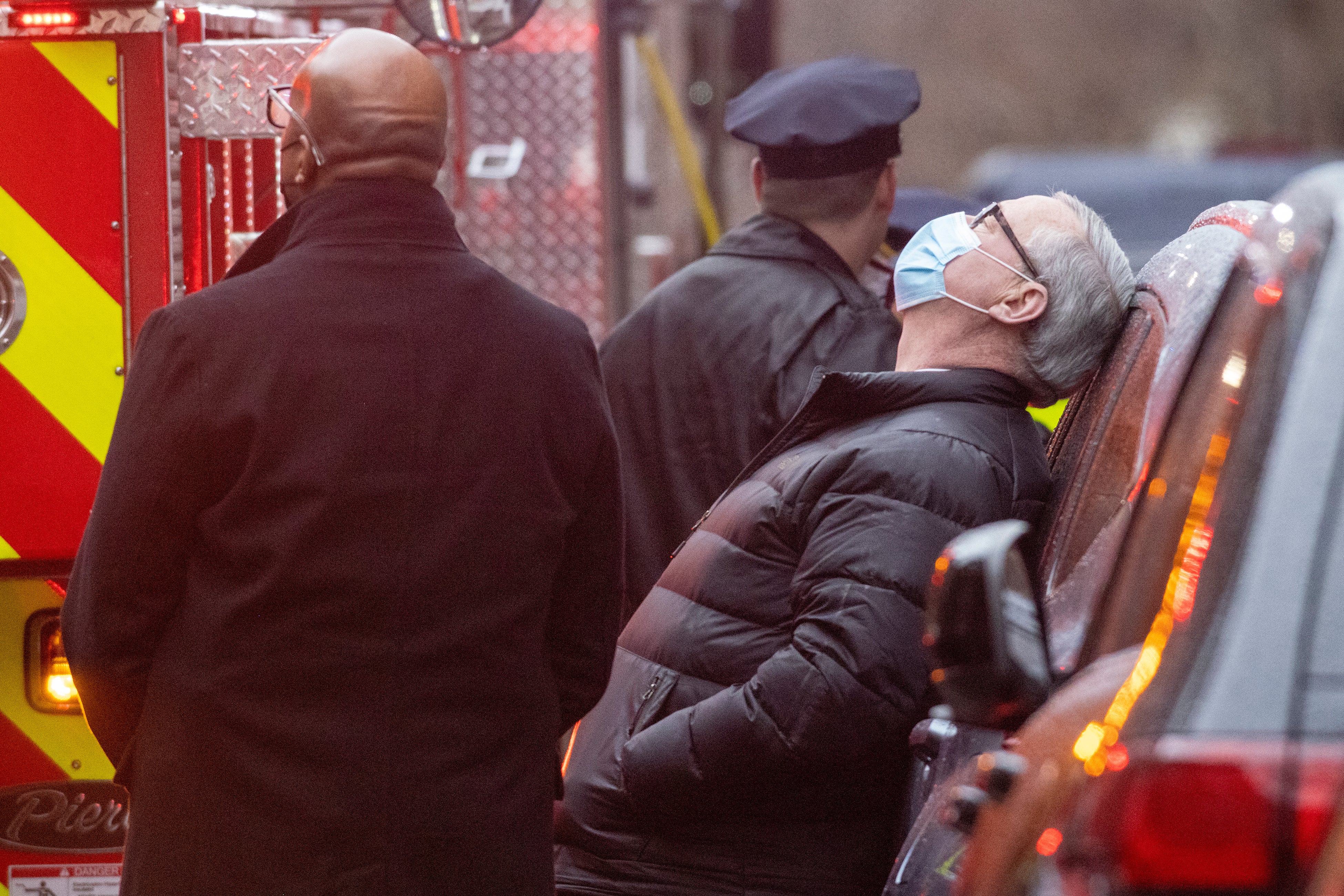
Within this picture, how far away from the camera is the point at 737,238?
406 cm

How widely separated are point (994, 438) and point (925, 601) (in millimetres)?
321

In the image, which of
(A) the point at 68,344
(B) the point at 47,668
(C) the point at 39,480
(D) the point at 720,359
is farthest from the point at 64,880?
(D) the point at 720,359

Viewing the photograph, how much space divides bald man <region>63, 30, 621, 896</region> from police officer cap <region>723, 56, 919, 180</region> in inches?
65.0

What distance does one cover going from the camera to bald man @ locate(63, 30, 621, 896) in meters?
2.18

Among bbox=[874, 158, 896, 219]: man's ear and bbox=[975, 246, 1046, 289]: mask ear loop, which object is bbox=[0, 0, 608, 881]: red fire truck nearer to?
bbox=[975, 246, 1046, 289]: mask ear loop

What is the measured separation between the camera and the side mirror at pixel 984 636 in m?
1.74

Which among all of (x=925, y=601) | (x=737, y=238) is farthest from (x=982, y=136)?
(x=925, y=601)

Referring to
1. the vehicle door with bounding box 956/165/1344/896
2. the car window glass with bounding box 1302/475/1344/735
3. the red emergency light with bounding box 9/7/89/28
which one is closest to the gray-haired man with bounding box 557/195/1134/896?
the vehicle door with bounding box 956/165/1344/896

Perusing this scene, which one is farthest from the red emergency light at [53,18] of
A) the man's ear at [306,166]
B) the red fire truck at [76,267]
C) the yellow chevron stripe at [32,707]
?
the yellow chevron stripe at [32,707]

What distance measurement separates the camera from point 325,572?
2.19m

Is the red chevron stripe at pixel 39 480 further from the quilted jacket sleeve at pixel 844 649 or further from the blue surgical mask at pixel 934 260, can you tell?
the blue surgical mask at pixel 934 260

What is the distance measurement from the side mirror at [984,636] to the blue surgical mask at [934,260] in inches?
40.7

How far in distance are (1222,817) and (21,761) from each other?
2.28 meters

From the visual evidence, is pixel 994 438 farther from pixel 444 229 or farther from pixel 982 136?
pixel 982 136
